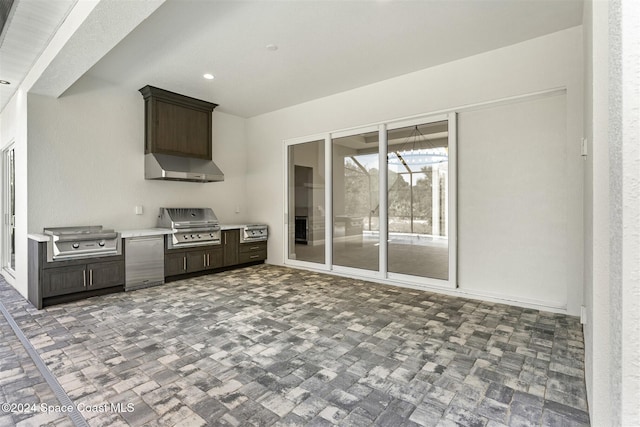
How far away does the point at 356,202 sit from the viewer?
16.4 ft

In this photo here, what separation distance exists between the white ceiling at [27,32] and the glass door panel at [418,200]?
3.86 meters

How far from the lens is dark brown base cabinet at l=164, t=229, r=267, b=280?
4.73 m

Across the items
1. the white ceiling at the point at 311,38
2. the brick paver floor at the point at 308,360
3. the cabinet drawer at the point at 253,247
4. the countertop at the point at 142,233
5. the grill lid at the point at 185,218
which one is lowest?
the brick paver floor at the point at 308,360

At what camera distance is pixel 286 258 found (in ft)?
19.2

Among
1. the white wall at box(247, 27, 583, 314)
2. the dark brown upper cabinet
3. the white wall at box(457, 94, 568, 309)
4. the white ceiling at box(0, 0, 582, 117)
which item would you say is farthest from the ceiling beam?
the white wall at box(457, 94, 568, 309)

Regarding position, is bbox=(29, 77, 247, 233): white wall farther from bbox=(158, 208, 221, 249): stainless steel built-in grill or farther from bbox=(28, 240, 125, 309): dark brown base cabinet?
bbox=(28, 240, 125, 309): dark brown base cabinet

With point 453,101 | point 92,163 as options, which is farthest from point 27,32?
point 453,101

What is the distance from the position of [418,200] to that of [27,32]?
4648 mm

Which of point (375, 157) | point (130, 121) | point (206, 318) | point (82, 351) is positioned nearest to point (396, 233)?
point (375, 157)

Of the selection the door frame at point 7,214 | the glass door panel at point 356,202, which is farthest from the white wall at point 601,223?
the door frame at point 7,214

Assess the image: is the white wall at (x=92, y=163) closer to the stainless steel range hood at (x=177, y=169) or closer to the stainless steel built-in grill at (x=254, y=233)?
the stainless steel range hood at (x=177, y=169)

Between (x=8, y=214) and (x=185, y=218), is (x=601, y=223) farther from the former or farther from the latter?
(x=8, y=214)

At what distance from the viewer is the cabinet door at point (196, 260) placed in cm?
491

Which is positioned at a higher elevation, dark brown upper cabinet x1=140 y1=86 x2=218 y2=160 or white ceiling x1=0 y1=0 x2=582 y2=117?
white ceiling x1=0 y1=0 x2=582 y2=117
